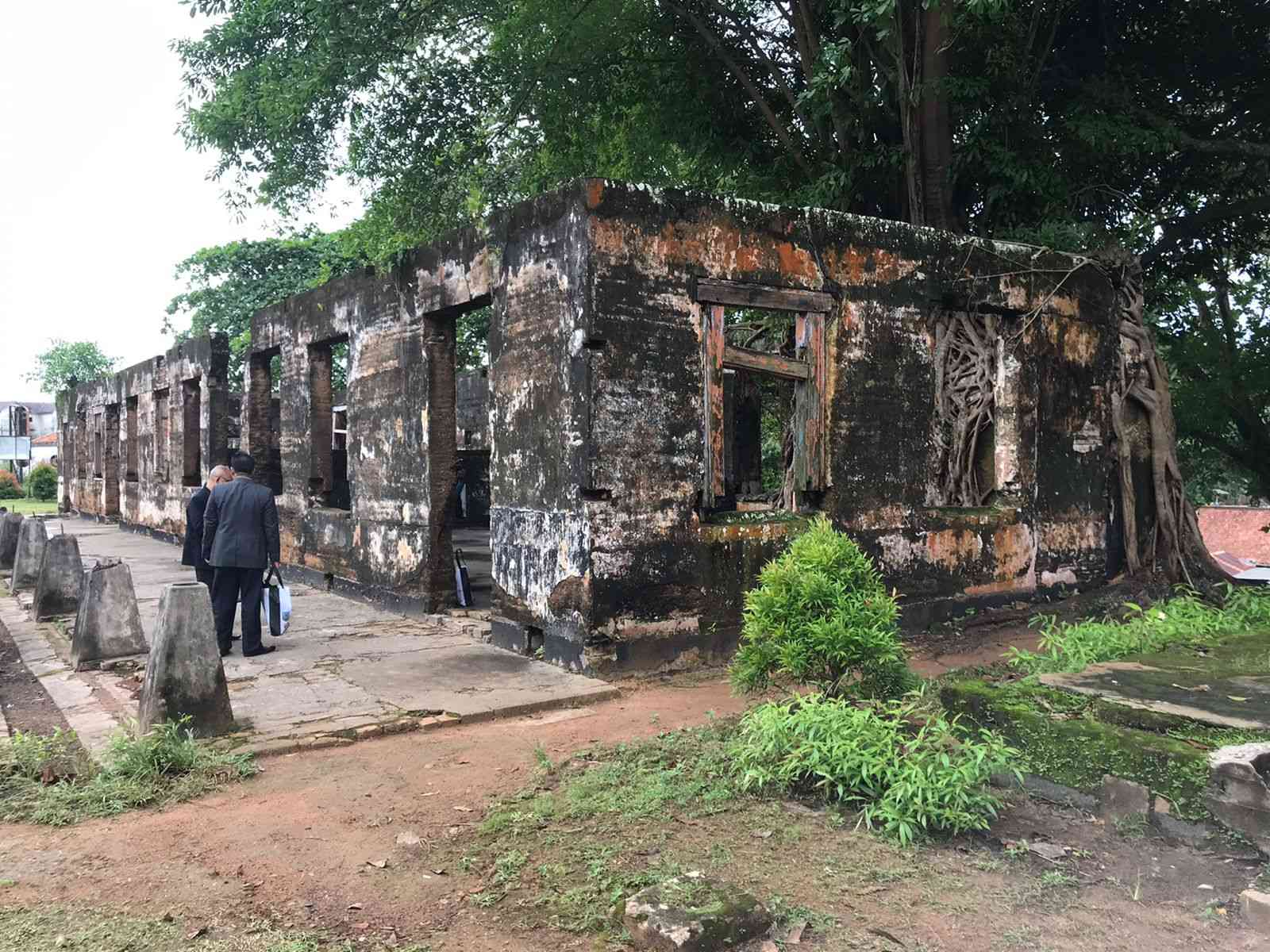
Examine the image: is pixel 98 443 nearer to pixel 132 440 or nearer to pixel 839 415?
pixel 132 440

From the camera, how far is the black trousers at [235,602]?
7473mm

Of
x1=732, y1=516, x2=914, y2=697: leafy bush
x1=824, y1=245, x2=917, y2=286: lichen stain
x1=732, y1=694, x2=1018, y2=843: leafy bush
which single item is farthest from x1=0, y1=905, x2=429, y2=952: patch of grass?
x1=824, y1=245, x2=917, y2=286: lichen stain

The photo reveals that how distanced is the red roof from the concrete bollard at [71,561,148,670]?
91.2 feet

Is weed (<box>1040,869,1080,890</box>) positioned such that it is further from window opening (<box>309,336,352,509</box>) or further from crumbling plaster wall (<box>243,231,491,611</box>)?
window opening (<box>309,336,352,509</box>)

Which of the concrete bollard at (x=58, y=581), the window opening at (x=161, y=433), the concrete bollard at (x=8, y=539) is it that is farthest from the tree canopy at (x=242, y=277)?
the concrete bollard at (x=58, y=581)

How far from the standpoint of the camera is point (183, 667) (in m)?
5.20

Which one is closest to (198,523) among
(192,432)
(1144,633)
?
(1144,633)

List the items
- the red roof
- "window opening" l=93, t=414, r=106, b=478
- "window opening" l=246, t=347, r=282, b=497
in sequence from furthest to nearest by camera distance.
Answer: the red roof, "window opening" l=93, t=414, r=106, b=478, "window opening" l=246, t=347, r=282, b=497

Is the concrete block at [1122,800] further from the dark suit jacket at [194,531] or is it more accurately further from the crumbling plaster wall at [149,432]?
the crumbling plaster wall at [149,432]

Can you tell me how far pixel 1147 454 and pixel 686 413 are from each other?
6244 mm

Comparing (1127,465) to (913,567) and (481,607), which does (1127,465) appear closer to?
(913,567)

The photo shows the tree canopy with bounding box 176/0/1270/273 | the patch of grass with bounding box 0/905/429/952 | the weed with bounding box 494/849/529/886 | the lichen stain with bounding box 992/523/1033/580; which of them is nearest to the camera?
the patch of grass with bounding box 0/905/429/952

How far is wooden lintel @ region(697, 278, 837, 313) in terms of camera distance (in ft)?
24.0

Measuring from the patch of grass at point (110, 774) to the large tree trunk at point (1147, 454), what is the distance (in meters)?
9.11
